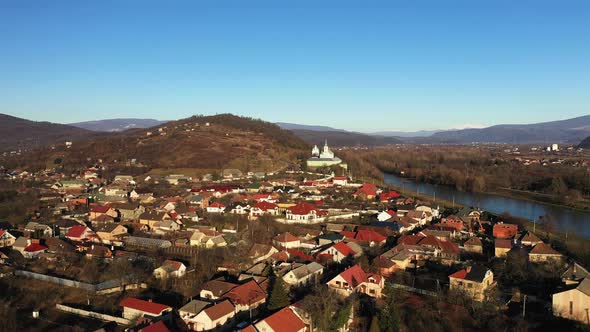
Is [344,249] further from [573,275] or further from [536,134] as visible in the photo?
[536,134]

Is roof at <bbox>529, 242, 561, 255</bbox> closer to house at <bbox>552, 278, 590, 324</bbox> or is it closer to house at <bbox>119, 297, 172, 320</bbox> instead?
house at <bbox>552, 278, 590, 324</bbox>

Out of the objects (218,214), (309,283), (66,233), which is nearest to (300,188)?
(218,214)

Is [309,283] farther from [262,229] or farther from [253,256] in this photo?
[262,229]

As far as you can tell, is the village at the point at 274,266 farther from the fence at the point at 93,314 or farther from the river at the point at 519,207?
the river at the point at 519,207

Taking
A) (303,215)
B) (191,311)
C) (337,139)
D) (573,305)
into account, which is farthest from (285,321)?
(337,139)

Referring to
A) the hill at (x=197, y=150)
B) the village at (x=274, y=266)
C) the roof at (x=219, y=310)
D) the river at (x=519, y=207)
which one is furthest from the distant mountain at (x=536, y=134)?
the roof at (x=219, y=310)

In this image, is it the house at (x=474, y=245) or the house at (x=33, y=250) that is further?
the house at (x=474, y=245)
